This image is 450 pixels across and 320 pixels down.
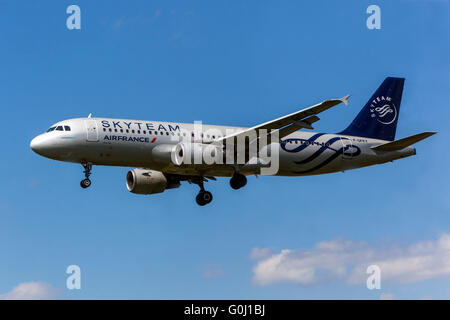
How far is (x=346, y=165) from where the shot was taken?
51.9 m

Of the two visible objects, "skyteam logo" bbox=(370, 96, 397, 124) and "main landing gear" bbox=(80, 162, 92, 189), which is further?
"skyteam logo" bbox=(370, 96, 397, 124)

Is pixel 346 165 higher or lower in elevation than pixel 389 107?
lower

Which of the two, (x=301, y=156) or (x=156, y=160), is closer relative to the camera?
(x=156, y=160)

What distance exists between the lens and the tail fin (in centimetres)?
5378

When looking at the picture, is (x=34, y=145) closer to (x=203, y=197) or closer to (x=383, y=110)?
(x=203, y=197)

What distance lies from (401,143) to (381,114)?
4.53 m

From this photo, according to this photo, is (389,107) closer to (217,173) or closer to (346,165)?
(346,165)

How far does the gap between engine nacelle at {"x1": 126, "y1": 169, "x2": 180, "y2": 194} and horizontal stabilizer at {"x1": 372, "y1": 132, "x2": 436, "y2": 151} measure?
13935mm

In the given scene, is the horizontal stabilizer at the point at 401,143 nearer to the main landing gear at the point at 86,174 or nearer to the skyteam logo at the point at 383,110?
the skyteam logo at the point at 383,110

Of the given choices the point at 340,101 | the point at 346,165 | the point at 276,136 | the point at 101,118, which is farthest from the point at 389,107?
the point at 101,118

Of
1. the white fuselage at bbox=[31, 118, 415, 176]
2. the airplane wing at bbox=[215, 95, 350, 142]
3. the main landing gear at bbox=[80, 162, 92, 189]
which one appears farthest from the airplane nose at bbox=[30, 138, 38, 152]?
the airplane wing at bbox=[215, 95, 350, 142]

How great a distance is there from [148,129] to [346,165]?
13710mm

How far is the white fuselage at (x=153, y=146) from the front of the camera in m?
45.2

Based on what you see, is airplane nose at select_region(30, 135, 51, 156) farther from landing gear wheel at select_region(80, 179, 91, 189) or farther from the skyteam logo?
the skyteam logo
